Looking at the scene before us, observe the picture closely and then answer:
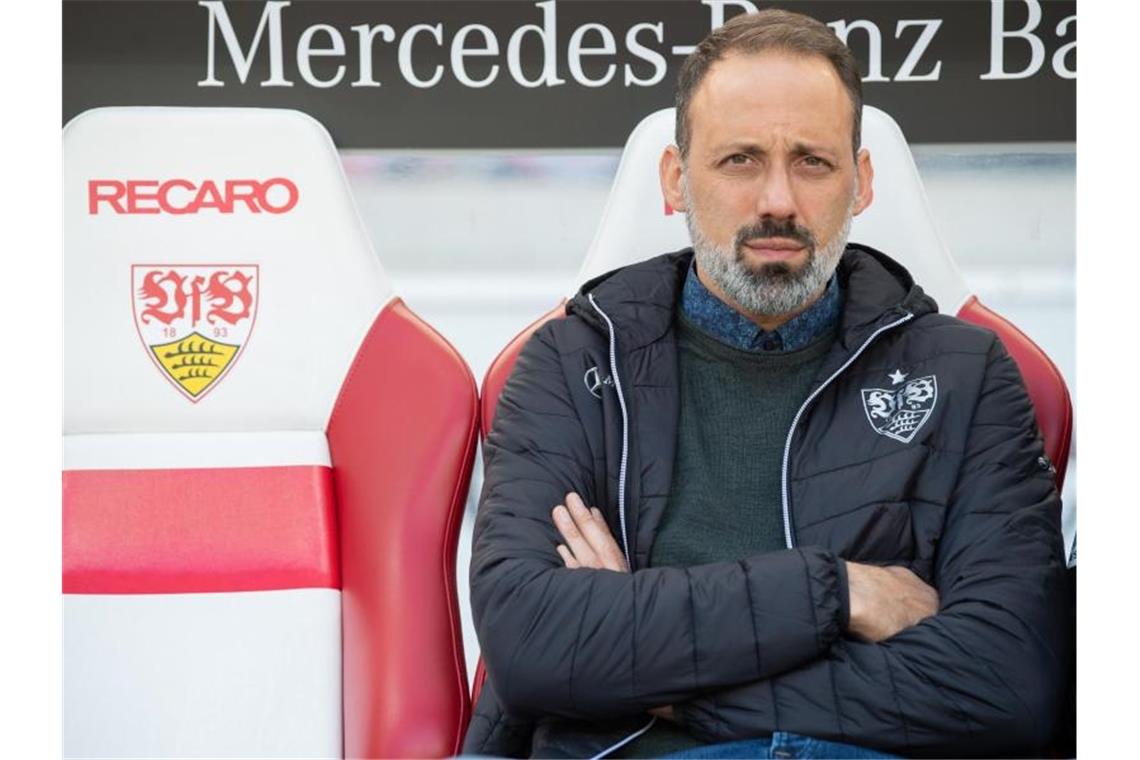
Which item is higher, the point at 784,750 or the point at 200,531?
the point at 200,531

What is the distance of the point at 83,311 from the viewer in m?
2.19

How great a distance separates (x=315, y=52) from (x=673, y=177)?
22.3 inches

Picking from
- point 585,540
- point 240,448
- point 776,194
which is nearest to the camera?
point 585,540

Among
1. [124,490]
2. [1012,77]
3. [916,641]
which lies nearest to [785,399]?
[916,641]

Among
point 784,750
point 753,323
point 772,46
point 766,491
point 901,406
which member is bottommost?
point 784,750

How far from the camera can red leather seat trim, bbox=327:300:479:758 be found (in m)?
2.06

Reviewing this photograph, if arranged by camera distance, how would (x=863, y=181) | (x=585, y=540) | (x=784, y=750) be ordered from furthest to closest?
(x=863, y=181) → (x=585, y=540) → (x=784, y=750)

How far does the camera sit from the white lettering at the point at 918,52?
2.21m

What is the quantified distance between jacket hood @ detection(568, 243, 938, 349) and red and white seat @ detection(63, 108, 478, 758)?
0.28 m

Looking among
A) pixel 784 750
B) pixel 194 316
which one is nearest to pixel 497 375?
→ pixel 194 316

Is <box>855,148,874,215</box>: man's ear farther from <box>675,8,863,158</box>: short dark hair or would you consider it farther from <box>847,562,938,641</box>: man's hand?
<box>847,562,938,641</box>: man's hand

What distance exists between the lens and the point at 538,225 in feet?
7.25

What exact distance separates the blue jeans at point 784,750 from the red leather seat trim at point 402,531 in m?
0.47

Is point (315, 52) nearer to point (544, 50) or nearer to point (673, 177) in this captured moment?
point (544, 50)
